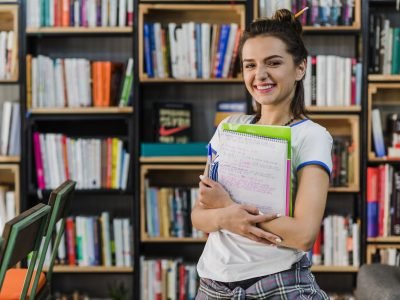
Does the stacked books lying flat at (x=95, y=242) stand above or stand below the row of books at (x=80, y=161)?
below

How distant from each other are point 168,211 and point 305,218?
216cm

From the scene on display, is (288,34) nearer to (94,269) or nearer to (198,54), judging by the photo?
(198,54)

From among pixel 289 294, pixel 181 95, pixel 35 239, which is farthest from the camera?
pixel 181 95

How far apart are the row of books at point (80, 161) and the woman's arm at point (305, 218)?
7.03 ft

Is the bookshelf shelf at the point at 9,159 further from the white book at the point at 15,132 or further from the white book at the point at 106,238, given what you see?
the white book at the point at 106,238

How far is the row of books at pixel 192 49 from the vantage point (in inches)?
133

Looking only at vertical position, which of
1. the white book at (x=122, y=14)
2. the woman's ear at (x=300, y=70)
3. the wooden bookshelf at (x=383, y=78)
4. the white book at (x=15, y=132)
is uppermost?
the white book at (x=122, y=14)

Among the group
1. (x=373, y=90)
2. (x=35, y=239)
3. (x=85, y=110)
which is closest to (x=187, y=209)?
(x=85, y=110)

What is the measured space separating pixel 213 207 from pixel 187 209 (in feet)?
6.75

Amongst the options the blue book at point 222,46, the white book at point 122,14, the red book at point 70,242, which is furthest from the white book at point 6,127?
the blue book at point 222,46

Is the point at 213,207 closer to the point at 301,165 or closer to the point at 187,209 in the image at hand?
the point at 301,165

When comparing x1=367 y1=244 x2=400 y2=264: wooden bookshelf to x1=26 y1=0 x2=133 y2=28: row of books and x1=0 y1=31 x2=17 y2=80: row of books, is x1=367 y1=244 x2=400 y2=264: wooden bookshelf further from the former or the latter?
x1=0 y1=31 x2=17 y2=80: row of books

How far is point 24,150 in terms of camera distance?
3.42m

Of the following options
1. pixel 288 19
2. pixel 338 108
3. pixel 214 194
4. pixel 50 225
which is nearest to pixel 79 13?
pixel 338 108
